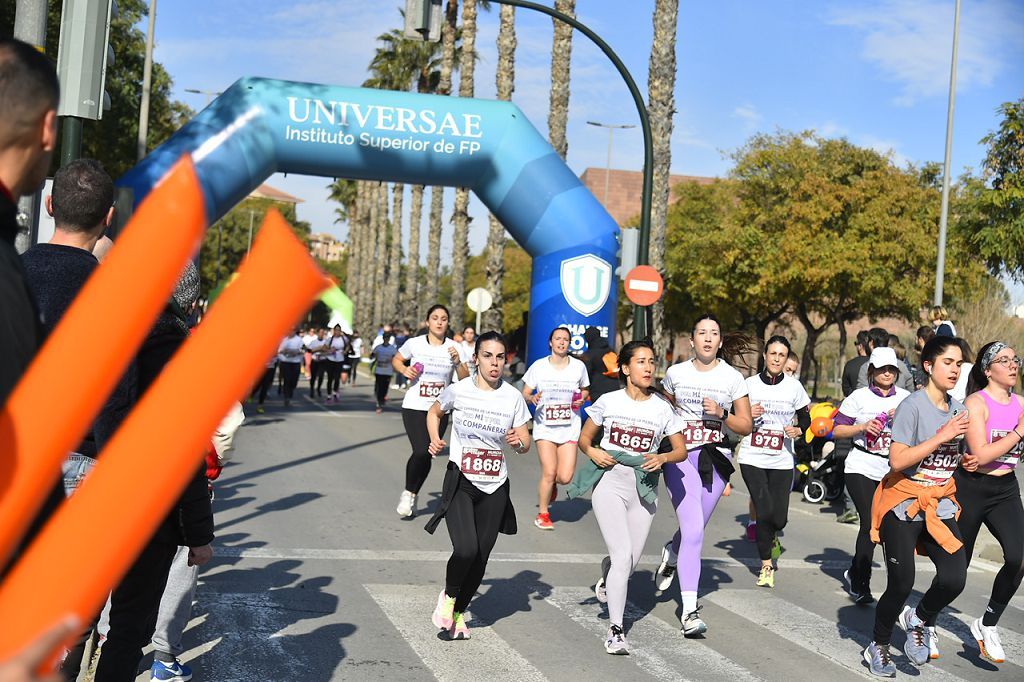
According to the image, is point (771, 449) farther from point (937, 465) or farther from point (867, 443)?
point (937, 465)

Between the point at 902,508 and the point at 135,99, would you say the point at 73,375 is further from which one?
the point at 135,99

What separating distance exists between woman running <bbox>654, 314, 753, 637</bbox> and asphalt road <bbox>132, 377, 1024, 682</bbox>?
2.17 feet

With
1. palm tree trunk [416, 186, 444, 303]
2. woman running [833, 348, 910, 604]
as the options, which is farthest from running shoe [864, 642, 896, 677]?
palm tree trunk [416, 186, 444, 303]

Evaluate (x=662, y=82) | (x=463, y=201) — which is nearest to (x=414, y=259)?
(x=463, y=201)

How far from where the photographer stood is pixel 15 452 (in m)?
1.02

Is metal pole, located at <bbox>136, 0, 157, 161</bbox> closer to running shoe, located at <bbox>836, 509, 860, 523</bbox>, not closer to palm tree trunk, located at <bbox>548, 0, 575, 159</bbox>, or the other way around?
palm tree trunk, located at <bbox>548, 0, 575, 159</bbox>

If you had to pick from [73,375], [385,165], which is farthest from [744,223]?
[73,375]

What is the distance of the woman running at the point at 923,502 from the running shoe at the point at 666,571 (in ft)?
6.10

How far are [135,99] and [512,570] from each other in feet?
93.9

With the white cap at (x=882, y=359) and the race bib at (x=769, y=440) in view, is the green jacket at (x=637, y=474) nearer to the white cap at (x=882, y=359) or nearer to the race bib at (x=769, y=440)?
the race bib at (x=769, y=440)

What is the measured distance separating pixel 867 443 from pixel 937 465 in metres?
1.94

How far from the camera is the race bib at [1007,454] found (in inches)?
267

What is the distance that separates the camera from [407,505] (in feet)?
35.6

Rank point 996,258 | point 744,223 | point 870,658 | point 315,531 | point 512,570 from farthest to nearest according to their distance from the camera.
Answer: point 744,223 → point 996,258 → point 315,531 → point 512,570 → point 870,658
